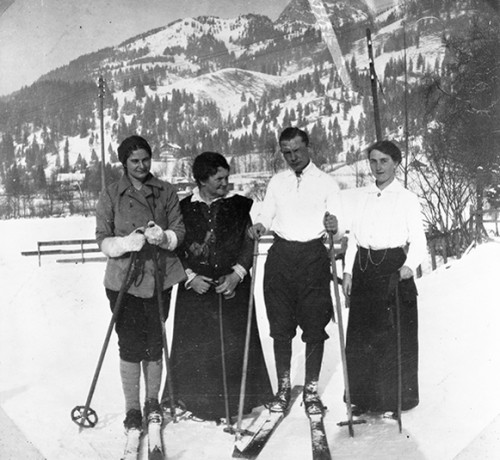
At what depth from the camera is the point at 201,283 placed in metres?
2.88

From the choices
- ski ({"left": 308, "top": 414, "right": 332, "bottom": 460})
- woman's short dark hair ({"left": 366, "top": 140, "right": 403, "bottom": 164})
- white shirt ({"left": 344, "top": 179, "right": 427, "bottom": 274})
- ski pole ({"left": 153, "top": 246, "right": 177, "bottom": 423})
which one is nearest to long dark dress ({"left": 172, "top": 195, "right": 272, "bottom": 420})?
ski pole ({"left": 153, "top": 246, "right": 177, "bottom": 423})

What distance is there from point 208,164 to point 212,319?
0.95m

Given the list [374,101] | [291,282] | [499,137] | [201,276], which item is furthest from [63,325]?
[499,137]

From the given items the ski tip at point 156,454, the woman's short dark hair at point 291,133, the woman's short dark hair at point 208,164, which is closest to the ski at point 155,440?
the ski tip at point 156,454

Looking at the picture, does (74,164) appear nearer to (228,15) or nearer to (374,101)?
(228,15)

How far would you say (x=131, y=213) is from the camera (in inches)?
109

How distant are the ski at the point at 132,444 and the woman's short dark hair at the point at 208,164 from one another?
147cm

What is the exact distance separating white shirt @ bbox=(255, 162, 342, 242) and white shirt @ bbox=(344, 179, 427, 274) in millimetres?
157

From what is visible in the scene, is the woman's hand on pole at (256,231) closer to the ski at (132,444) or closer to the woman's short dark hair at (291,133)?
the woman's short dark hair at (291,133)

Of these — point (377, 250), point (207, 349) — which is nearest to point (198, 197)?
point (207, 349)

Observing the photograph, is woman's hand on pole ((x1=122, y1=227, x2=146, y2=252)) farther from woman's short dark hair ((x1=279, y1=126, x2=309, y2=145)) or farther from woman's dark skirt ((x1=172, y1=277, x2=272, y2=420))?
woman's short dark hair ((x1=279, y1=126, x2=309, y2=145))

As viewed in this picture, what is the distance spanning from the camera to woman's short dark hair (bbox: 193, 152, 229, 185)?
2836 millimetres

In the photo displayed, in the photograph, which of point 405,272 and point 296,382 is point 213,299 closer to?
point 296,382

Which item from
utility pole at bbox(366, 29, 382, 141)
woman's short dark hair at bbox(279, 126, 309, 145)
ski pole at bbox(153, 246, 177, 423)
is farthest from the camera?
utility pole at bbox(366, 29, 382, 141)
